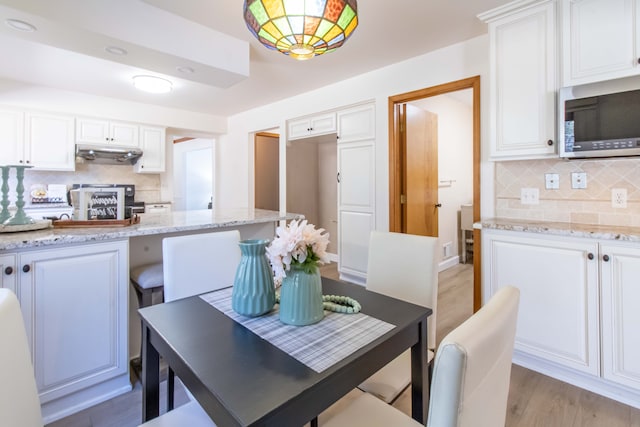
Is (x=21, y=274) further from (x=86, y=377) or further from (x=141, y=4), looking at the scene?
(x=141, y=4)

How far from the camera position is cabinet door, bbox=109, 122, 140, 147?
4336 mm

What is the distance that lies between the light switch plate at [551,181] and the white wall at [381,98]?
355 mm

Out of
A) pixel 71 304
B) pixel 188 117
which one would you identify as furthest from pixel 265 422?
pixel 188 117

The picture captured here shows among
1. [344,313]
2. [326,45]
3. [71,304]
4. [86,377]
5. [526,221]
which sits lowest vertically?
[86,377]

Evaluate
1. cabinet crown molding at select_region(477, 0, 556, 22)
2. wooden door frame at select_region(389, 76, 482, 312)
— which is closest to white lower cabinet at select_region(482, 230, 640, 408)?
wooden door frame at select_region(389, 76, 482, 312)

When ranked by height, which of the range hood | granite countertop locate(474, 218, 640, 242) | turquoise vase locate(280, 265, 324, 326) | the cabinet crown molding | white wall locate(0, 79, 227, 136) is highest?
white wall locate(0, 79, 227, 136)

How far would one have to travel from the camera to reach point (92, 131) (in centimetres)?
419

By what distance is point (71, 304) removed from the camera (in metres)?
1.59

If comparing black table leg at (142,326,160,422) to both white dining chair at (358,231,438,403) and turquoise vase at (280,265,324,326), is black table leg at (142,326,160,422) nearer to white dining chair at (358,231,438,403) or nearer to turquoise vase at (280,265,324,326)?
turquoise vase at (280,265,324,326)

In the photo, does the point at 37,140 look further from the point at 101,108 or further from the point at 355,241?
the point at 355,241

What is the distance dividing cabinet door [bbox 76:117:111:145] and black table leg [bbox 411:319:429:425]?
4.79 m

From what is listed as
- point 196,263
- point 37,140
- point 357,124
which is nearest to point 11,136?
point 37,140

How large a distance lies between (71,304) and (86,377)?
414 millimetres

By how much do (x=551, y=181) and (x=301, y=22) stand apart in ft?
6.77
